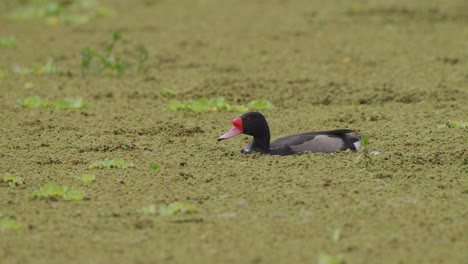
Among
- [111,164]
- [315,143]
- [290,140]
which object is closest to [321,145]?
[315,143]

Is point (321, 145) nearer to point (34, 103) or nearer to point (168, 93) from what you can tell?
point (168, 93)

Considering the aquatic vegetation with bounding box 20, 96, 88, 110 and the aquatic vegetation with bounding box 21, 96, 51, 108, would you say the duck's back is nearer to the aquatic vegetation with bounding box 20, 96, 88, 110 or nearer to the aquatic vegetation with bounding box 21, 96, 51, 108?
the aquatic vegetation with bounding box 20, 96, 88, 110

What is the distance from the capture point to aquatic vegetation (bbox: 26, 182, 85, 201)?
6.65m

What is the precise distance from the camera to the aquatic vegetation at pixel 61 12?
1675 centimetres

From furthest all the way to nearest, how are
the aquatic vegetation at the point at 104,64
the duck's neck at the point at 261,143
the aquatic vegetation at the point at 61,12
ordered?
1. the aquatic vegetation at the point at 61,12
2. the aquatic vegetation at the point at 104,64
3. the duck's neck at the point at 261,143

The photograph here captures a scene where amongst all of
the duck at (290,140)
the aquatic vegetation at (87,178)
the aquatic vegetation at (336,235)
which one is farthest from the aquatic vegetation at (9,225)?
the duck at (290,140)

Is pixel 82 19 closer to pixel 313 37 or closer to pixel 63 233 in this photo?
pixel 313 37

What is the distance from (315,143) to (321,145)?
0.17 ft

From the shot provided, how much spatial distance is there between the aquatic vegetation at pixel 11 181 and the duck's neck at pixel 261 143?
1.98m

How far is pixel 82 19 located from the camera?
657 inches

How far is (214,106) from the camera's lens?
32.9ft

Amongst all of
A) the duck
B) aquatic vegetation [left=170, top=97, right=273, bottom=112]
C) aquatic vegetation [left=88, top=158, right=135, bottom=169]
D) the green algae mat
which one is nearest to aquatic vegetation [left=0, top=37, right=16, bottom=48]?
the green algae mat

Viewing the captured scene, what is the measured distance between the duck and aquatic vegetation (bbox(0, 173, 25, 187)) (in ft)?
5.98

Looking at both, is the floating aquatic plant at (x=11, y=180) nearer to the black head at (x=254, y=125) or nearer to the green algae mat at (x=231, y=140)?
the green algae mat at (x=231, y=140)
